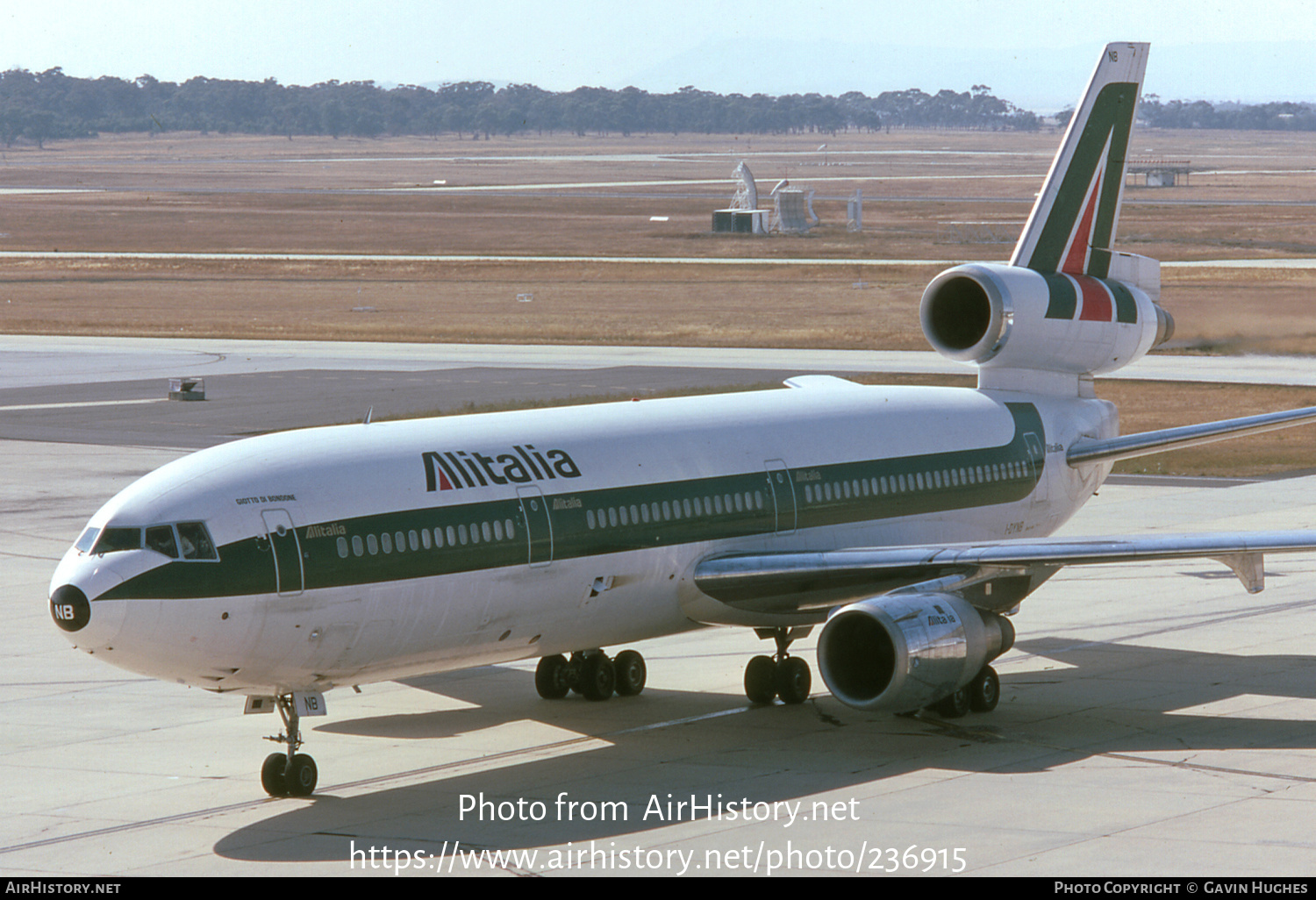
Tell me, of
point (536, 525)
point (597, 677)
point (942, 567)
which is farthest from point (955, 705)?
point (536, 525)

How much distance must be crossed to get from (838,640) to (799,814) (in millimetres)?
3850

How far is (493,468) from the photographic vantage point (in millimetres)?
21688

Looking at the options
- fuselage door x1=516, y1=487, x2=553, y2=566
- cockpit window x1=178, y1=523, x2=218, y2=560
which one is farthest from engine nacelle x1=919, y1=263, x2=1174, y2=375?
cockpit window x1=178, y1=523, x2=218, y2=560

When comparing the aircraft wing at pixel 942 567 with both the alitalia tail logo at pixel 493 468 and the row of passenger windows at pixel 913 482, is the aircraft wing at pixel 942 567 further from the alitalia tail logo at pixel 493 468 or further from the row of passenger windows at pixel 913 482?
the alitalia tail logo at pixel 493 468

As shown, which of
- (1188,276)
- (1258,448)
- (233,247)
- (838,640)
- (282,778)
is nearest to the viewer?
(282,778)

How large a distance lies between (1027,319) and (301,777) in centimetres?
1532

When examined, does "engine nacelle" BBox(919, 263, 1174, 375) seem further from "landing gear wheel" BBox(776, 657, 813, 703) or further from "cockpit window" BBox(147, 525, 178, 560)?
"cockpit window" BBox(147, 525, 178, 560)

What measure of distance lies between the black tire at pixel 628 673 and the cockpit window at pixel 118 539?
894cm

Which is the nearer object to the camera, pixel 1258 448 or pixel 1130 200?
pixel 1258 448

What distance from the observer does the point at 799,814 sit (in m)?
19.0

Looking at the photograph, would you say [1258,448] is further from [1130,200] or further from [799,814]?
[1130,200]

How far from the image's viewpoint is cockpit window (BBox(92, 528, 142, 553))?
1892 centimetres

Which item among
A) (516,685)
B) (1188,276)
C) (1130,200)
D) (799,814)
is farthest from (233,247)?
(799,814)

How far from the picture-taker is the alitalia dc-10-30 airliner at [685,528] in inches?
755
